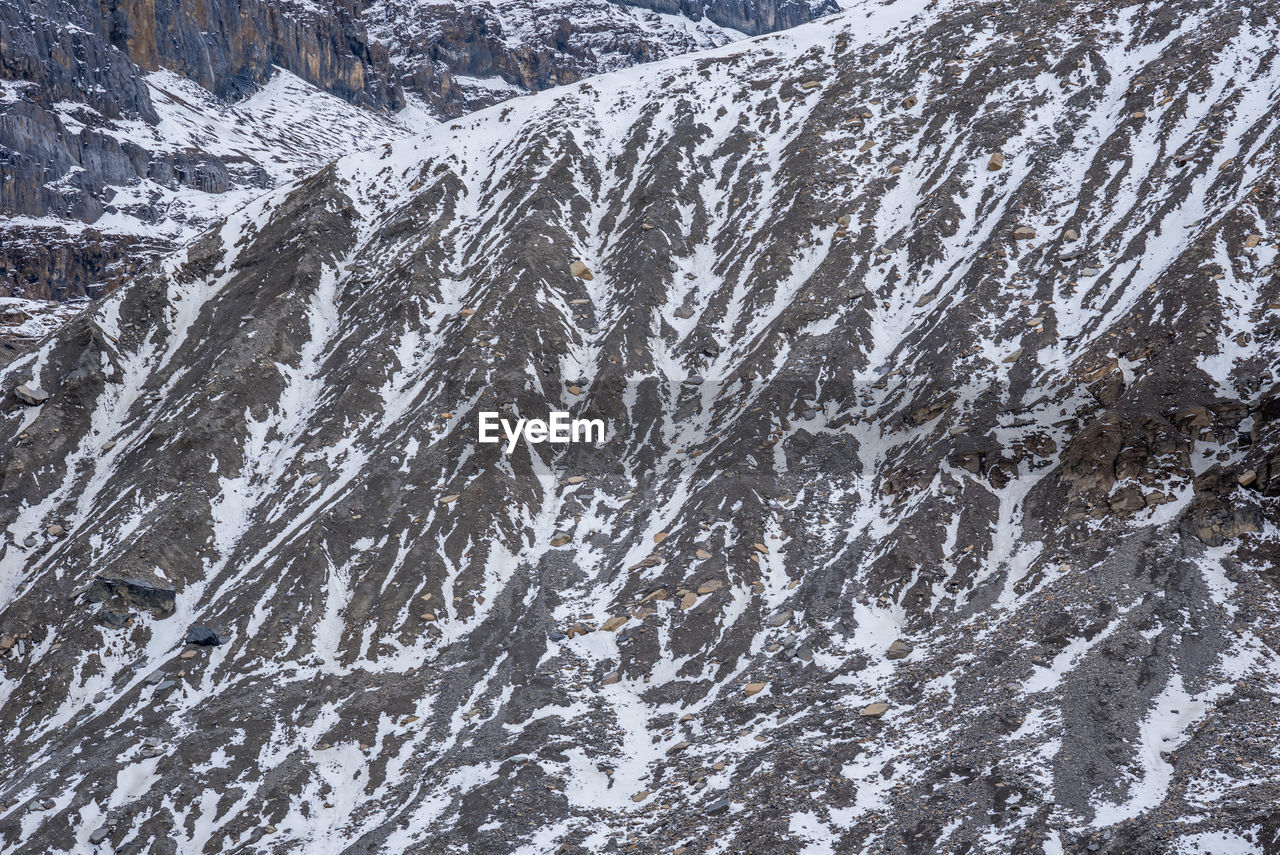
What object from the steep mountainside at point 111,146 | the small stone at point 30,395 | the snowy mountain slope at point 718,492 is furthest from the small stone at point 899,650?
the steep mountainside at point 111,146

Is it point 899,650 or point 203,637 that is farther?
point 203,637

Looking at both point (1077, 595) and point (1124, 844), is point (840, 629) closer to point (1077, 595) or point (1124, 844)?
point (1077, 595)

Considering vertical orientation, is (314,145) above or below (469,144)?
above

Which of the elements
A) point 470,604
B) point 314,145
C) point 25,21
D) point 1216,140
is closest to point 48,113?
point 25,21

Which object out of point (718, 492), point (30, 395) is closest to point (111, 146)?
point (30, 395)

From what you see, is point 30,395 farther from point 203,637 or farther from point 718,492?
point 718,492

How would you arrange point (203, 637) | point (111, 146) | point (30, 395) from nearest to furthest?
point (203, 637)
point (30, 395)
point (111, 146)
